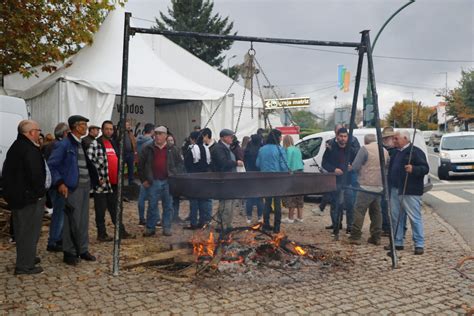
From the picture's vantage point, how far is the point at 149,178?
7129 mm

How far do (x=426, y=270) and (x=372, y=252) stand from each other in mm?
981

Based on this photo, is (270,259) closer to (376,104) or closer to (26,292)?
(376,104)

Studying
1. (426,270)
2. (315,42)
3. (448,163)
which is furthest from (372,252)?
(448,163)

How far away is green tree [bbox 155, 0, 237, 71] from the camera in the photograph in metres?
33.9

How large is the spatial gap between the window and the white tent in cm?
236

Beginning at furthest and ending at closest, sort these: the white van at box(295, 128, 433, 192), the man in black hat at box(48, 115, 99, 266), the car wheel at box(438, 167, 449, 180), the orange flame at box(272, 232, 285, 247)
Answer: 1. the car wheel at box(438, 167, 449, 180)
2. the white van at box(295, 128, 433, 192)
3. the orange flame at box(272, 232, 285, 247)
4. the man in black hat at box(48, 115, 99, 266)

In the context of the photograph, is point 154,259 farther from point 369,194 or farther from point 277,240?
point 369,194

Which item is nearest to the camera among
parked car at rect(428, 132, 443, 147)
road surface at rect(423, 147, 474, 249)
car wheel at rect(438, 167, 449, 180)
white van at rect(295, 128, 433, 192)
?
road surface at rect(423, 147, 474, 249)

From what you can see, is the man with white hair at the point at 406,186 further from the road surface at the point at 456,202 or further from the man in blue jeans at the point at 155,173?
the man in blue jeans at the point at 155,173

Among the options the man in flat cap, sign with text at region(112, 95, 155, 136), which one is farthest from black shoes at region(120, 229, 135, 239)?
sign with text at region(112, 95, 155, 136)

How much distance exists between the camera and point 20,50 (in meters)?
9.66

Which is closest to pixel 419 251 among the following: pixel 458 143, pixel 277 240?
pixel 277 240

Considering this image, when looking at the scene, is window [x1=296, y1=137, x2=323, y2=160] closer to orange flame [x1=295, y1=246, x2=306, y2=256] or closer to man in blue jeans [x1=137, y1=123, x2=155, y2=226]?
man in blue jeans [x1=137, y1=123, x2=155, y2=226]

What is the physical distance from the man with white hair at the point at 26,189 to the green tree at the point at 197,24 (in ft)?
97.7
